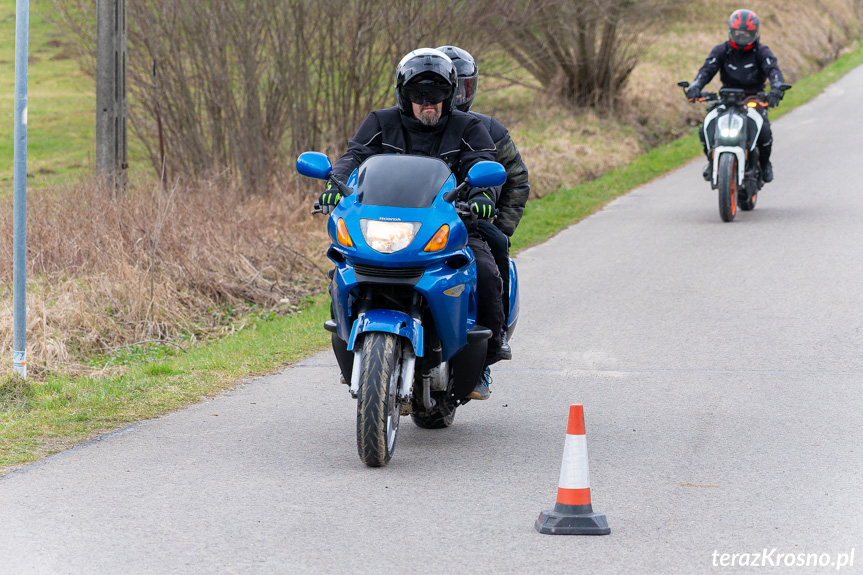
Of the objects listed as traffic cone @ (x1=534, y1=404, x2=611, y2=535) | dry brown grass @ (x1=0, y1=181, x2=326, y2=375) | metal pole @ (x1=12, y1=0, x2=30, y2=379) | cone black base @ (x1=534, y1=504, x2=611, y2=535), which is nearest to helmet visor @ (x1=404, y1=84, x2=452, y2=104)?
traffic cone @ (x1=534, y1=404, x2=611, y2=535)

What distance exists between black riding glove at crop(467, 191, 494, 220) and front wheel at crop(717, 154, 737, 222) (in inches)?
308

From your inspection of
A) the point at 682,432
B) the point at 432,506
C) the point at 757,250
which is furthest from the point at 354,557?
the point at 757,250

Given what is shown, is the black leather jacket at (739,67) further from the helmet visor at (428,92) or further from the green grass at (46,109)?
the green grass at (46,109)

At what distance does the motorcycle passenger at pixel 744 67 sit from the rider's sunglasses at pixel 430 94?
7926 mm

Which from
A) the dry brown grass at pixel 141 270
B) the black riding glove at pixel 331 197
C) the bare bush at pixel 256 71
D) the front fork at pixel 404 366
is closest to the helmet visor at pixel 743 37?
the bare bush at pixel 256 71

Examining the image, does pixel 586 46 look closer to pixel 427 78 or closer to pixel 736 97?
pixel 736 97

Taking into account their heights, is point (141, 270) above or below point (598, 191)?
above

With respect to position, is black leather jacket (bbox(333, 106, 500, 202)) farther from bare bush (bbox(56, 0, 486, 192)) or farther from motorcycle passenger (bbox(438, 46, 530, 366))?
→ bare bush (bbox(56, 0, 486, 192))

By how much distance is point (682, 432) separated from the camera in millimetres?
6098

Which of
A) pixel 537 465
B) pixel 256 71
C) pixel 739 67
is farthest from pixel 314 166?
pixel 256 71

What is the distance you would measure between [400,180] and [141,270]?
500cm

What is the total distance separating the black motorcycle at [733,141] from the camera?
12.9m

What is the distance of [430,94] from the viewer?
588cm

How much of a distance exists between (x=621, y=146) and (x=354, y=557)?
16908 millimetres
